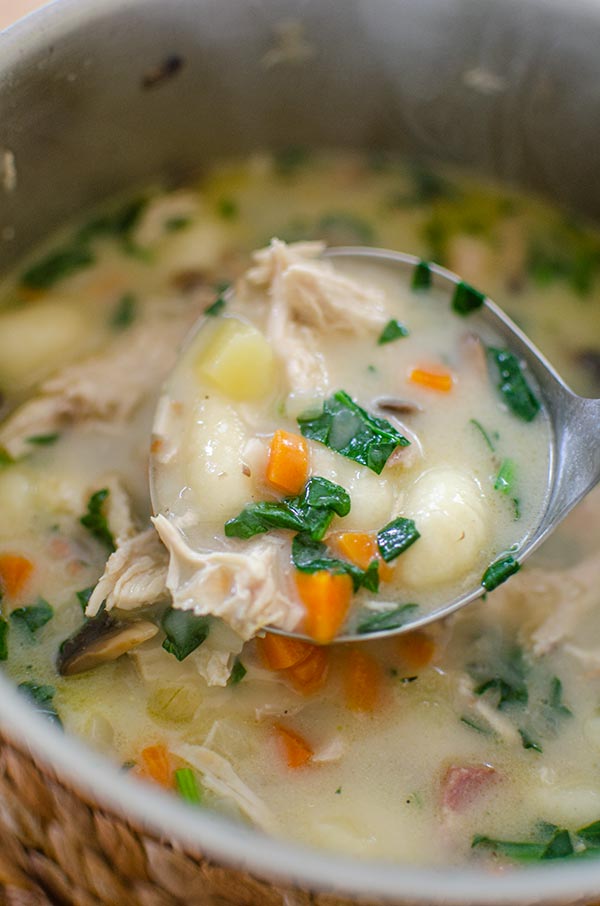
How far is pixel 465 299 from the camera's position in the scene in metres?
1.74

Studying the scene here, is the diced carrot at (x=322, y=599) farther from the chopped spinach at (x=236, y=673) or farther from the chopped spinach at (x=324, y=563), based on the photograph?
the chopped spinach at (x=236, y=673)

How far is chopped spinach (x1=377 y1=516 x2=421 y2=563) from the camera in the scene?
4.65 ft

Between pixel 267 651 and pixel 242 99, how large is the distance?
1.07 m

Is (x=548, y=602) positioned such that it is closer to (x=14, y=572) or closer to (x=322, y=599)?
(x=322, y=599)

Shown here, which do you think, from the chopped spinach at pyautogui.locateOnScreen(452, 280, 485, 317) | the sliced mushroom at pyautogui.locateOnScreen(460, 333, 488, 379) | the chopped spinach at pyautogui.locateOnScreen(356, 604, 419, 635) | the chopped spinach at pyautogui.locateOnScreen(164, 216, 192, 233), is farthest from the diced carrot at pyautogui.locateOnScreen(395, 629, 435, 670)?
the chopped spinach at pyautogui.locateOnScreen(164, 216, 192, 233)

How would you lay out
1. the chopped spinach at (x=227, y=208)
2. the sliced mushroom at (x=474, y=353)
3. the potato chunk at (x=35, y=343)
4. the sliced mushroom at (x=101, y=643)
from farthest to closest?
the chopped spinach at (x=227, y=208), the potato chunk at (x=35, y=343), the sliced mushroom at (x=474, y=353), the sliced mushroom at (x=101, y=643)

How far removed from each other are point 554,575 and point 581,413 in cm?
26

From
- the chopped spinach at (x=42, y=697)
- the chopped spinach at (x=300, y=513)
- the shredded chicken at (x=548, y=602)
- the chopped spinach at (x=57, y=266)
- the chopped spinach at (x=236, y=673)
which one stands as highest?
the chopped spinach at (x=57, y=266)

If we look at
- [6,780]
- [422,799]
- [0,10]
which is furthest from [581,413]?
[0,10]

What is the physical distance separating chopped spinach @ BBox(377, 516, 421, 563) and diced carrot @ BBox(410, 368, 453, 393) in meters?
0.28

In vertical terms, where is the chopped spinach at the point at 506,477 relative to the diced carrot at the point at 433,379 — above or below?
below

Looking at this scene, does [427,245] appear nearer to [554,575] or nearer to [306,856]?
[554,575]

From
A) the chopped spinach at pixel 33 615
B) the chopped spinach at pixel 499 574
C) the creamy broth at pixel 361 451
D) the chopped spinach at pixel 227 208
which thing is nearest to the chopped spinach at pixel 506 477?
the creamy broth at pixel 361 451

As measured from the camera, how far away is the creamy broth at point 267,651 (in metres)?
1.42
